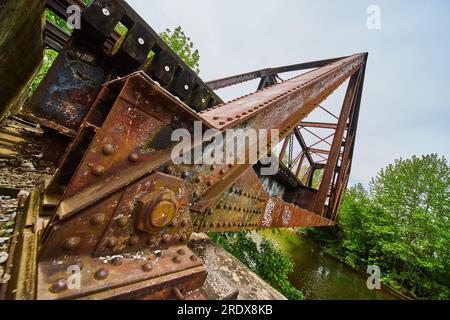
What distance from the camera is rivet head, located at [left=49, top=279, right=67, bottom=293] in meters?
0.73

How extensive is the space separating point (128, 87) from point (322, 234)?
924 inches

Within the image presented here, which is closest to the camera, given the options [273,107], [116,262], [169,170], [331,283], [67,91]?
[116,262]

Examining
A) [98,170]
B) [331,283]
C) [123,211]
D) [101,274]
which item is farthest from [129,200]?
[331,283]

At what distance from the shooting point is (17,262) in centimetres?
83

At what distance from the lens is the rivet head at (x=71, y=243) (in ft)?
2.81

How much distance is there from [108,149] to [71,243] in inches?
17.1

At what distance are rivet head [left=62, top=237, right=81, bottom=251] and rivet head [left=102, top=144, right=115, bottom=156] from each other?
1.29 ft

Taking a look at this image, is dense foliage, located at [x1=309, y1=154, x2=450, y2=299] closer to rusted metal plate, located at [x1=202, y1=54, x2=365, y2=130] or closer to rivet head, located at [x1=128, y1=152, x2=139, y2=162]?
rusted metal plate, located at [x1=202, y1=54, x2=365, y2=130]

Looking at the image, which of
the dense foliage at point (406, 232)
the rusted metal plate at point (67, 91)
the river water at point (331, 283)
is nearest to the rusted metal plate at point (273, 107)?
the rusted metal plate at point (67, 91)

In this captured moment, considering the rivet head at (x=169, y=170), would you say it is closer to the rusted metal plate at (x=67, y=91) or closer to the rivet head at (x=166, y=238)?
the rivet head at (x=166, y=238)

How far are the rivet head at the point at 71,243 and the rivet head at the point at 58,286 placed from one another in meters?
0.14

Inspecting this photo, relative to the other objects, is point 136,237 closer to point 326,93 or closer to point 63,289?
point 63,289

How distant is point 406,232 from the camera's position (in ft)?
54.8

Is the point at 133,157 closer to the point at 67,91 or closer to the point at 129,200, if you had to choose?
the point at 129,200
